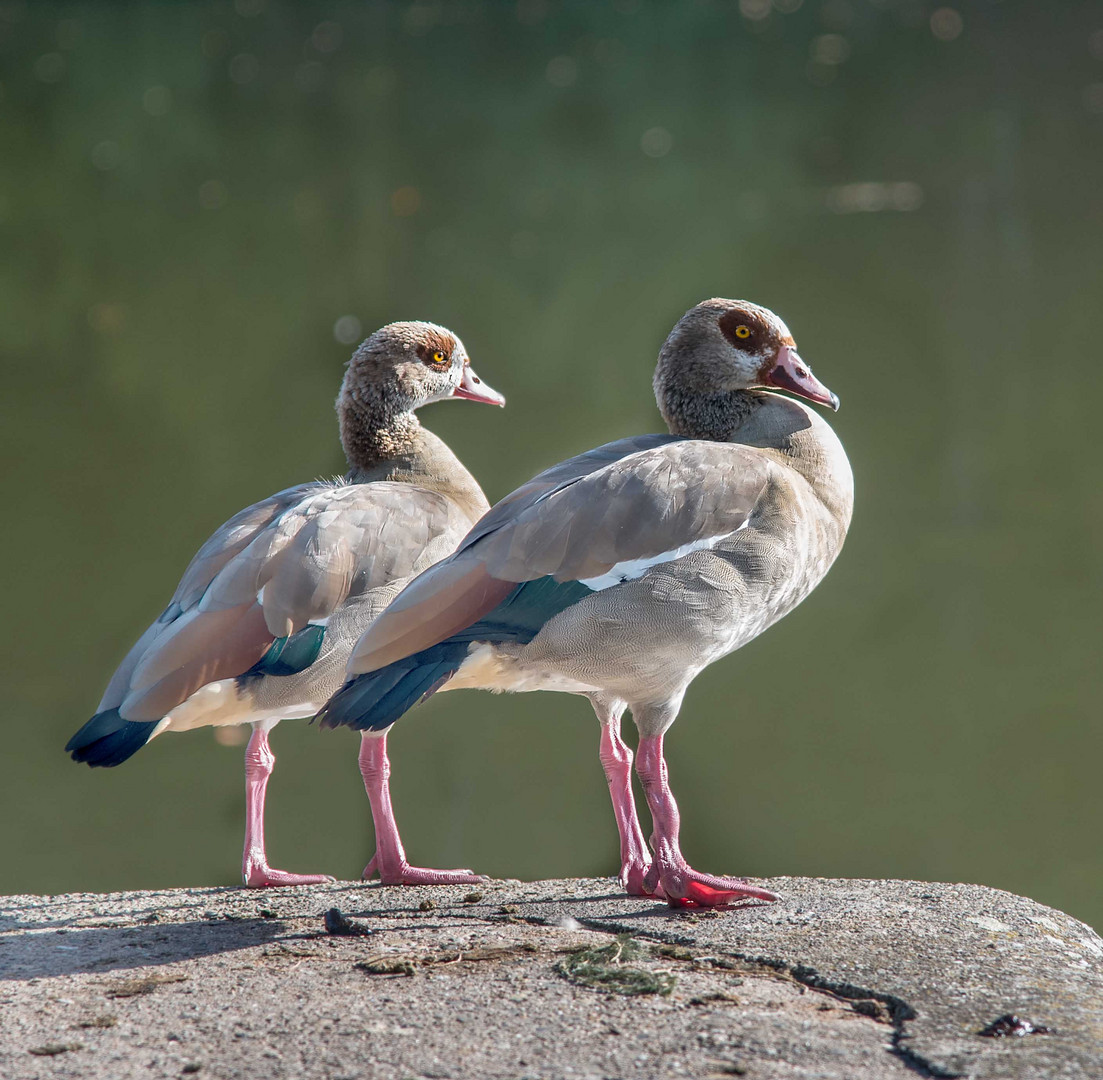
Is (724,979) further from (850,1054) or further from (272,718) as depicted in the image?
(272,718)

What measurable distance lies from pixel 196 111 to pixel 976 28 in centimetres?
695

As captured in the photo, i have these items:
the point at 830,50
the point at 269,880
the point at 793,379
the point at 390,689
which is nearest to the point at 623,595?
the point at 390,689

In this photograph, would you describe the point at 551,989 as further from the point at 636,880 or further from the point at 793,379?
the point at 793,379

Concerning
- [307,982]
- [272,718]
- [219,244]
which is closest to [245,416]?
[219,244]

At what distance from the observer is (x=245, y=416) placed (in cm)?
1018

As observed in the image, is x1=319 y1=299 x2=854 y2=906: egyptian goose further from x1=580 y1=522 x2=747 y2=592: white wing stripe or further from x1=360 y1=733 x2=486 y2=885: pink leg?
x1=360 y1=733 x2=486 y2=885: pink leg

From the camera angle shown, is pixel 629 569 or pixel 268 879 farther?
pixel 268 879

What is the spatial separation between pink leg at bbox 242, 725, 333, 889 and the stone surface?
16.6 inches

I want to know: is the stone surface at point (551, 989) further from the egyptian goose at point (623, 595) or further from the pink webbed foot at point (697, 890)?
the egyptian goose at point (623, 595)

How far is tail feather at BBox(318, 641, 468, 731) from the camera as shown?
2.90m

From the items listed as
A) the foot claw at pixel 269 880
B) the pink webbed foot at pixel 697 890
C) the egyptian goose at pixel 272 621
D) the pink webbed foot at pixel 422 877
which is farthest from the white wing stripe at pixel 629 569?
the foot claw at pixel 269 880

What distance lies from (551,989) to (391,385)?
252 cm

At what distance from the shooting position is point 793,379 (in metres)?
3.83

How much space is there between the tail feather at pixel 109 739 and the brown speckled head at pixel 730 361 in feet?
5.81
